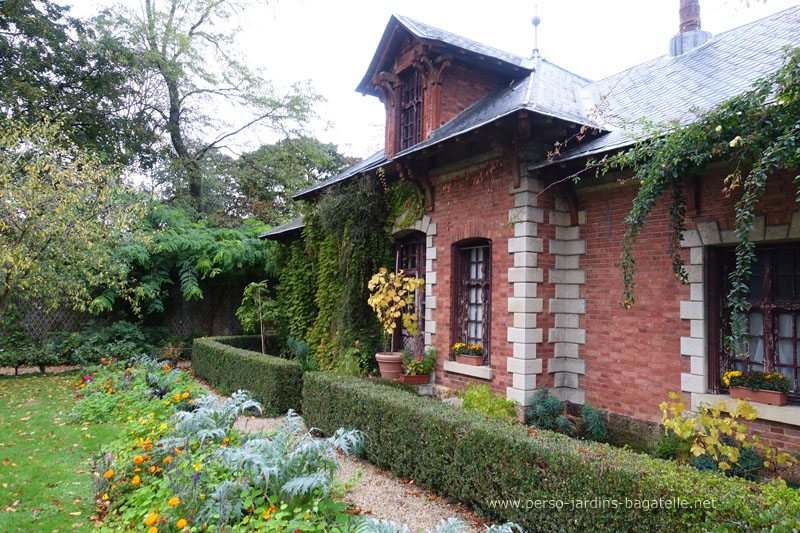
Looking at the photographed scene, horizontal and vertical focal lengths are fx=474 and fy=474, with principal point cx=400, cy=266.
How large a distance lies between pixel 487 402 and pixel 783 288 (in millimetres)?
3694

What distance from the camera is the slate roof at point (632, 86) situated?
19.6 feet

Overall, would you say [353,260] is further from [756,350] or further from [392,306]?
[756,350]

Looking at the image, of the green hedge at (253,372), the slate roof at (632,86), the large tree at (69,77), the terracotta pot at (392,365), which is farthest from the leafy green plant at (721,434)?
the large tree at (69,77)

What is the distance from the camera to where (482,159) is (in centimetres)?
734

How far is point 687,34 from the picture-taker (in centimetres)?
855

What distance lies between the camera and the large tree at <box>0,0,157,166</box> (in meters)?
13.2

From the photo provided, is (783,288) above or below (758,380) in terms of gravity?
above

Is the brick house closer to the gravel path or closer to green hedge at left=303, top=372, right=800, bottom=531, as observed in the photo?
green hedge at left=303, top=372, right=800, bottom=531

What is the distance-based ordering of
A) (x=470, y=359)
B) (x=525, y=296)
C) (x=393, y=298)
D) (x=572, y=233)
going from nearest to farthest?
1. (x=525, y=296)
2. (x=572, y=233)
3. (x=470, y=359)
4. (x=393, y=298)

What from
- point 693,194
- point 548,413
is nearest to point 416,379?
point 548,413

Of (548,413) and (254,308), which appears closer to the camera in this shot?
(548,413)

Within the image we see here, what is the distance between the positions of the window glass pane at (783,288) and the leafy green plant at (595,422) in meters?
2.41

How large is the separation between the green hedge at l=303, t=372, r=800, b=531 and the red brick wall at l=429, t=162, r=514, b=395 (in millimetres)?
1760

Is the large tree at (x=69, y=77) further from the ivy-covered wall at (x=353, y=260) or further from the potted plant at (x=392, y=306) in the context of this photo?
the potted plant at (x=392, y=306)
